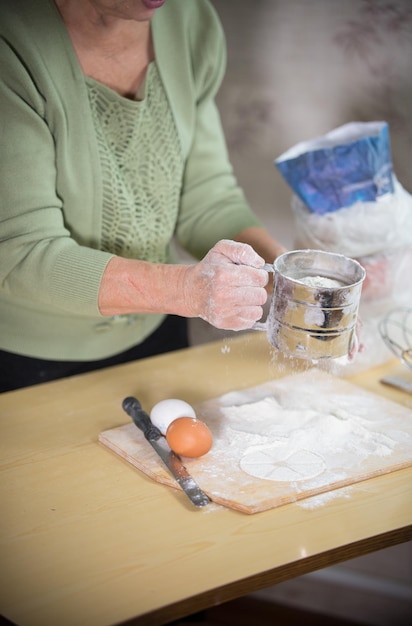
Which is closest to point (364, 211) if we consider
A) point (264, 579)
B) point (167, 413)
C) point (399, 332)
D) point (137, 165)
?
point (399, 332)

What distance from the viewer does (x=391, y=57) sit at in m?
1.54

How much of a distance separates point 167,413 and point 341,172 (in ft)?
1.80

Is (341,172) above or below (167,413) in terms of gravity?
above

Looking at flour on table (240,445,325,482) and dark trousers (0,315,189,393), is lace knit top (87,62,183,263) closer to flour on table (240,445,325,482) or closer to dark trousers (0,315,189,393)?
dark trousers (0,315,189,393)

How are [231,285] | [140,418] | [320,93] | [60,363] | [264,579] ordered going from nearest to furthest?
[264,579], [231,285], [140,418], [60,363], [320,93]

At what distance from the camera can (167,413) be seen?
1006 millimetres

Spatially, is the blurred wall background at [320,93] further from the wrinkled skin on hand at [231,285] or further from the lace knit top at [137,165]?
the wrinkled skin on hand at [231,285]

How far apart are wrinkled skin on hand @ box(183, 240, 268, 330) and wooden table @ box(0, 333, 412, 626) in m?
0.23

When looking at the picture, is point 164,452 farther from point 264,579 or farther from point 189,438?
point 264,579

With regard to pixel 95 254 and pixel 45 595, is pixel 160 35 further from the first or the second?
pixel 45 595

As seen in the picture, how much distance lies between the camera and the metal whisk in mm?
1258

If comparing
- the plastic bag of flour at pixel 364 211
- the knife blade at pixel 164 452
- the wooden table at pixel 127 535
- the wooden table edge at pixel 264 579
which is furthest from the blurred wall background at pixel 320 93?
the wooden table edge at pixel 264 579

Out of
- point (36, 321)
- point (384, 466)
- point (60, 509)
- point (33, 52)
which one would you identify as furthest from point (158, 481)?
point (33, 52)

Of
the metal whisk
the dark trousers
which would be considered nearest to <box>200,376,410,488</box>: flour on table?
the metal whisk
